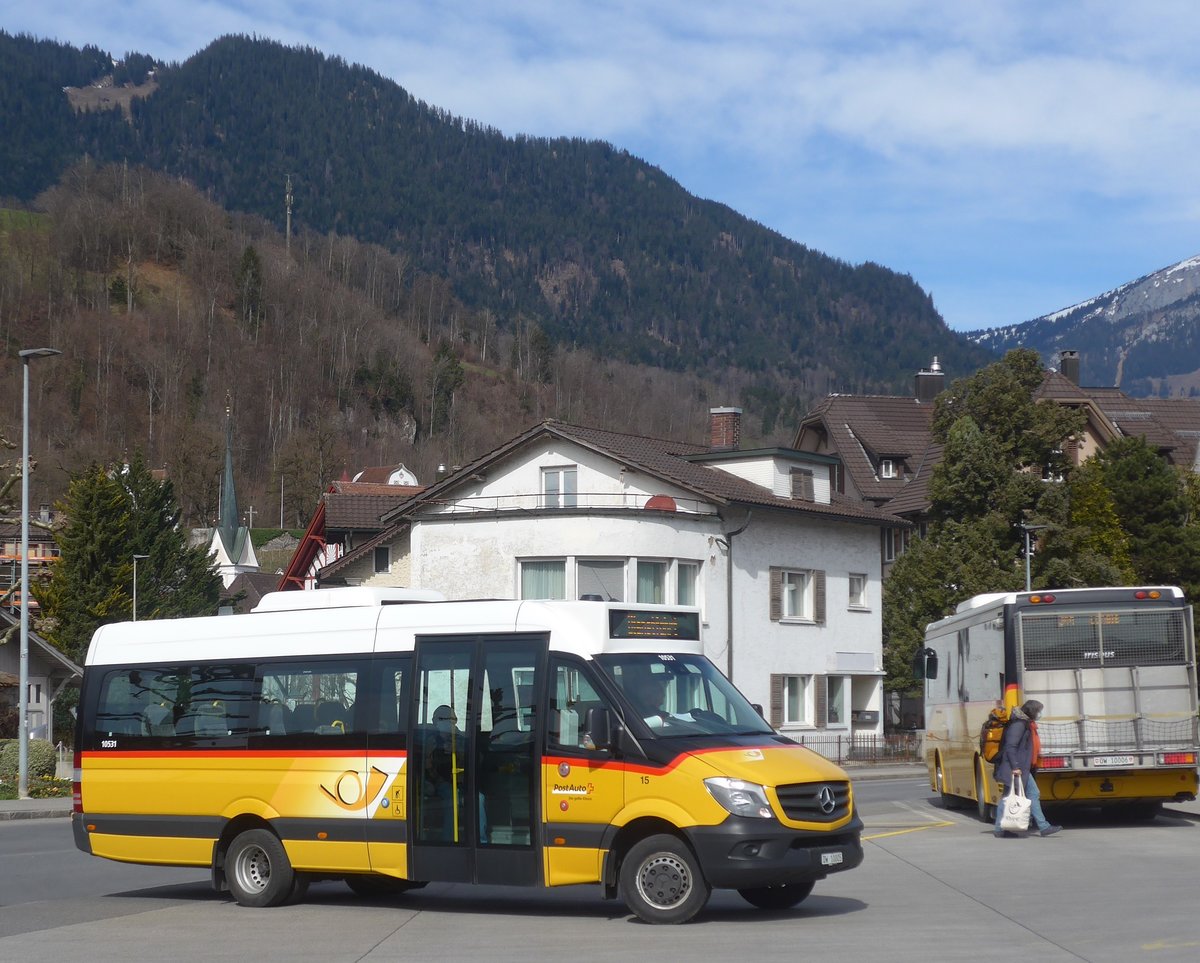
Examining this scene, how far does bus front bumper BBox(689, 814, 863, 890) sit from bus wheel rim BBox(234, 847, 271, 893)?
4228 millimetres

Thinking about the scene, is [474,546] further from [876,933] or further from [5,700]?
[876,933]

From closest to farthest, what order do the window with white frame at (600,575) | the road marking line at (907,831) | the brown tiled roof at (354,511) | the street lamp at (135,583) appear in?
the road marking line at (907,831), the window with white frame at (600,575), the brown tiled roof at (354,511), the street lamp at (135,583)

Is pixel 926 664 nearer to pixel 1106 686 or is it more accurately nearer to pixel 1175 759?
pixel 1106 686

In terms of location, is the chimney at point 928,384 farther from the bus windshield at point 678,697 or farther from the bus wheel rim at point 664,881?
the bus wheel rim at point 664,881

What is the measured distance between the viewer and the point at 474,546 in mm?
46344

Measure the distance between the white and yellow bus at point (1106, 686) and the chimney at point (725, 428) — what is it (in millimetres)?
36517

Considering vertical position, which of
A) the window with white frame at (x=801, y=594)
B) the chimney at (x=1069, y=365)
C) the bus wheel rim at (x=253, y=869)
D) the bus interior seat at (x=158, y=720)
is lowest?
the bus wheel rim at (x=253, y=869)

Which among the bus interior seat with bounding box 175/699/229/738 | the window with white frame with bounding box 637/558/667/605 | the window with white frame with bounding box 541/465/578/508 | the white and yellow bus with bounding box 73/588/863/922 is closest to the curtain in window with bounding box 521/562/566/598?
the window with white frame with bounding box 637/558/667/605

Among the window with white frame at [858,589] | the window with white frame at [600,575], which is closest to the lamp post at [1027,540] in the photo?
the window with white frame at [858,589]

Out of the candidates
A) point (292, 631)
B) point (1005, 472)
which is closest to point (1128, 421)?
point (1005, 472)

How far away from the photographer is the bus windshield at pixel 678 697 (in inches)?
511

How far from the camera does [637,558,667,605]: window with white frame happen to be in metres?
44.5

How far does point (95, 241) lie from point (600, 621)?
179 meters

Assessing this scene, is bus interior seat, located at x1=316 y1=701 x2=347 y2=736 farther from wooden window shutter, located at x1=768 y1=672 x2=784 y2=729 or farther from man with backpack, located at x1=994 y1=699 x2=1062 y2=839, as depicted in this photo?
wooden window shutter, located at x1=768 y1=672 x2=784 y2=729
